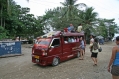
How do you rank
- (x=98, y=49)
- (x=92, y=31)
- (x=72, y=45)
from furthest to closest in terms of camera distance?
1. (x=92, y=31)
2. (x=72, y=45)
3. (x=98, y=49)

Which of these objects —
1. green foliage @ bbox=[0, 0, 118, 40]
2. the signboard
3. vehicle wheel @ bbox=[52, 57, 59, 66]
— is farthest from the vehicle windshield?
green foliage @ bbox=[0, 0, 118, 40]

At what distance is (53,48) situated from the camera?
837 centimetres

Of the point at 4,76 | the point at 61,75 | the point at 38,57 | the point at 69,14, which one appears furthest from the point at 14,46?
the point at 69,14

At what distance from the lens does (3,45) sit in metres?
11.5

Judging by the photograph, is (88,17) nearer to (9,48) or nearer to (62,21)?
(62,21)

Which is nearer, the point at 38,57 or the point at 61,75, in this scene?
the point at 61,75

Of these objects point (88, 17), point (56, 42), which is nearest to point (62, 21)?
point (88, 17)

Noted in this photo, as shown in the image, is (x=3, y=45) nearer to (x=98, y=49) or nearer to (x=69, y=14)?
(x=98, y=49)

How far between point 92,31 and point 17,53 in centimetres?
2018

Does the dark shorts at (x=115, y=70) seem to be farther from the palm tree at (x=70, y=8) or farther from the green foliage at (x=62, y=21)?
the palm tree at (x=70, y=8)

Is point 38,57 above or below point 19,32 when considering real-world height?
below

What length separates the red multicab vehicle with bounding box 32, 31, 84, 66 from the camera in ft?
26.2

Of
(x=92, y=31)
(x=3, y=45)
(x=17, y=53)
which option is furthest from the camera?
(x=92, y=31)

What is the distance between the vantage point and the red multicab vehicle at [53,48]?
314 inches
